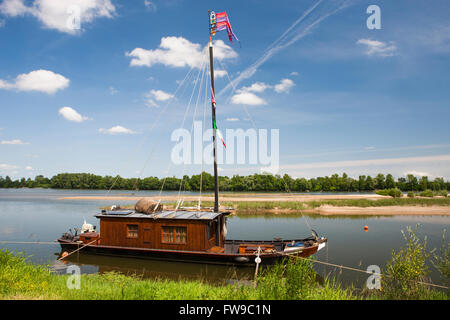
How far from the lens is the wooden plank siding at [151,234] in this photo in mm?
14312

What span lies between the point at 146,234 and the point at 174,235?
67.6 inches

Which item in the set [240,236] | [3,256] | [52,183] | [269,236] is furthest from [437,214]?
[52,183]

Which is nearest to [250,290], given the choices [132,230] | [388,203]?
[132,230]

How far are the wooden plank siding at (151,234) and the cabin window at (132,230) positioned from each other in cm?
12

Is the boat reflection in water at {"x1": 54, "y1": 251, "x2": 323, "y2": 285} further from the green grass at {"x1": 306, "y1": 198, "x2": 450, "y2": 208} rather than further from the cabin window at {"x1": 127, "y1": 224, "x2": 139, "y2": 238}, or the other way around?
the green grass at {"x1": 306, "y1": 198, "x2": 450, "y2": 208}

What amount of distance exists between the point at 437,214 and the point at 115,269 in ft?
131

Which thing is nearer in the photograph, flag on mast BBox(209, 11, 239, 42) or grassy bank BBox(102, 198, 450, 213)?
flag on mast BBox(209, 11, 239, 42)

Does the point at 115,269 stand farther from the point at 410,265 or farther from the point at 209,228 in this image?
the point at 410,265

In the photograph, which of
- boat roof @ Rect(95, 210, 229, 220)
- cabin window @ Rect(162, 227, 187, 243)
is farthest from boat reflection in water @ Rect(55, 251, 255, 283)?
boat roof @ Rect(95, 210, 229, 220)

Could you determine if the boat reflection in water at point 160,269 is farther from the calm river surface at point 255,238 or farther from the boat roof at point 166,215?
the boat roof at point 166,215

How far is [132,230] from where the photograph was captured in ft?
50.7

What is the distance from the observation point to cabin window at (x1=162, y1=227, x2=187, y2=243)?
48.0ft

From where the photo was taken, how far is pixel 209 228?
1473cm

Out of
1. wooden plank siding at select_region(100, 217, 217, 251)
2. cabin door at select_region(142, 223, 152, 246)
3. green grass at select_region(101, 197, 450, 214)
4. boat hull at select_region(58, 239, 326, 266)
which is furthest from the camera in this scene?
green grass at select_region(101, 197, 450, 214)
